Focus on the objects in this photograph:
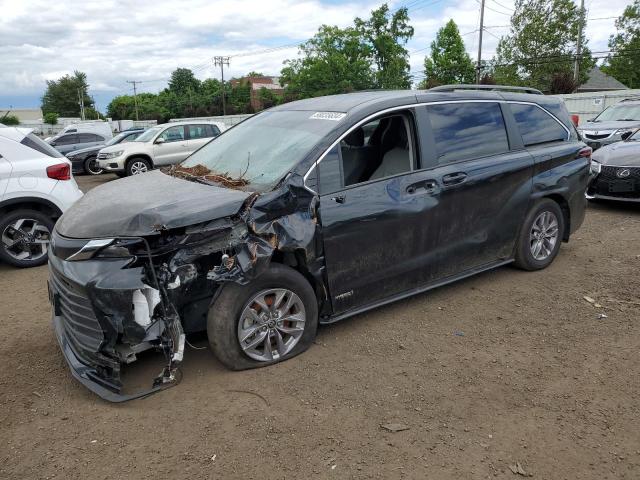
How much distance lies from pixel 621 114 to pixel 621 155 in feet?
20.6

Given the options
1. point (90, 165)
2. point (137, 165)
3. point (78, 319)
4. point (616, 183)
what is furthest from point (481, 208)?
point (90, 165)

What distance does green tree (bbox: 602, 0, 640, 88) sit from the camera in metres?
40.3

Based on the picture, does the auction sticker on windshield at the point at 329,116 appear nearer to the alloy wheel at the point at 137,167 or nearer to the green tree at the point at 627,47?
the alloy wheel at the point at 137,167

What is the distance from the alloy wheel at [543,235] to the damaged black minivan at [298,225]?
25 mm

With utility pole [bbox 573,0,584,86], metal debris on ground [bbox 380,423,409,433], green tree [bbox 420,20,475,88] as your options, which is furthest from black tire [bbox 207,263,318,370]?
green tree [bbox 420,20,475,88]

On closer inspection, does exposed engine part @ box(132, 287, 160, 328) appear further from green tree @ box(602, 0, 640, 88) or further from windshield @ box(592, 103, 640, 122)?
green tree @ box(602, 0, 640, 88)

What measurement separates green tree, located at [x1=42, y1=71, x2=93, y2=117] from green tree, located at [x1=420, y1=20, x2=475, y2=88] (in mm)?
73920

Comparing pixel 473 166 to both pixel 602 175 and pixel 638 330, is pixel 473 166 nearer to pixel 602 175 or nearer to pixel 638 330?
pixel 638 330

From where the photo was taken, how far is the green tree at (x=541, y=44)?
136ft

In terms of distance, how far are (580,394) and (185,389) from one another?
253 centimetres

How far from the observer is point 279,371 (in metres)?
3.51

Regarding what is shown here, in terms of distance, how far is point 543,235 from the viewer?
205 inches

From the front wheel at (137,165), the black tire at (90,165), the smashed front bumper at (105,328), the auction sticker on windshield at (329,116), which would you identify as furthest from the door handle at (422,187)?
the black tire at (90,165)

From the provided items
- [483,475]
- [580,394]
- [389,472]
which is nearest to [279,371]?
[389,472]
